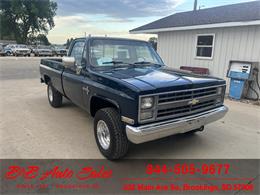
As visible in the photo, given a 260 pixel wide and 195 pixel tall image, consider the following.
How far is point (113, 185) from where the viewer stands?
9.06 feet

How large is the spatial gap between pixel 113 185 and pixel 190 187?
1.00 metres

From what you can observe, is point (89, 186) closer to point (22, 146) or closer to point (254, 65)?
point (22, 146)

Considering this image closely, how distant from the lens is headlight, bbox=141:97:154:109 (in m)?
2.68

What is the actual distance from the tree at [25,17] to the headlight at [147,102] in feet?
166

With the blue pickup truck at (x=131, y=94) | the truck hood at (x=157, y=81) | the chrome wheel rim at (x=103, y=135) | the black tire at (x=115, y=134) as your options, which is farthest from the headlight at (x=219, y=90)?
the chrome wheel rim at (x=103, y=135)

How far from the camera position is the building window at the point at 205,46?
9.14m

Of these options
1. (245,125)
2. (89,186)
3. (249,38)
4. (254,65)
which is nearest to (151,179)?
(89,186)

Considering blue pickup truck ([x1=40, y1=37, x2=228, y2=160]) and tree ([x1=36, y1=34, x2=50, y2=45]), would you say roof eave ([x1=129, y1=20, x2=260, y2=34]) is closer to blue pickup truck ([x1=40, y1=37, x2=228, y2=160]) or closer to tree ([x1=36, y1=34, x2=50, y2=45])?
blue pickup truck ([x1=40, y1=37, x2=228, y2=160])

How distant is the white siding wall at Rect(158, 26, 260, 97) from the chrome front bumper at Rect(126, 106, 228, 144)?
5.67m

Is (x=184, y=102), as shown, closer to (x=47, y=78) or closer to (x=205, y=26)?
(x=47, y=78)

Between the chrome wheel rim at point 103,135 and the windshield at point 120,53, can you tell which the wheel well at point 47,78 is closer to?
the windshield at point 120,53

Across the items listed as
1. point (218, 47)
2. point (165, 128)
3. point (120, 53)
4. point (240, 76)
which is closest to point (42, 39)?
point (218, 47)

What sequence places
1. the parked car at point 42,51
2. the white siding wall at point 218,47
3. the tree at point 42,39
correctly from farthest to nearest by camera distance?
the tree at point 42,39
the parked car at point 42,51
the white siding wall at point 218,47

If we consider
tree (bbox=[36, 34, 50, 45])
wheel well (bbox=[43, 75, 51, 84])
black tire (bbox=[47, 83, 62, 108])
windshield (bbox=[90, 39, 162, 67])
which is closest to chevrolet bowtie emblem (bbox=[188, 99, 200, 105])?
windshield (bbox=[90, 39, 162, 67])
